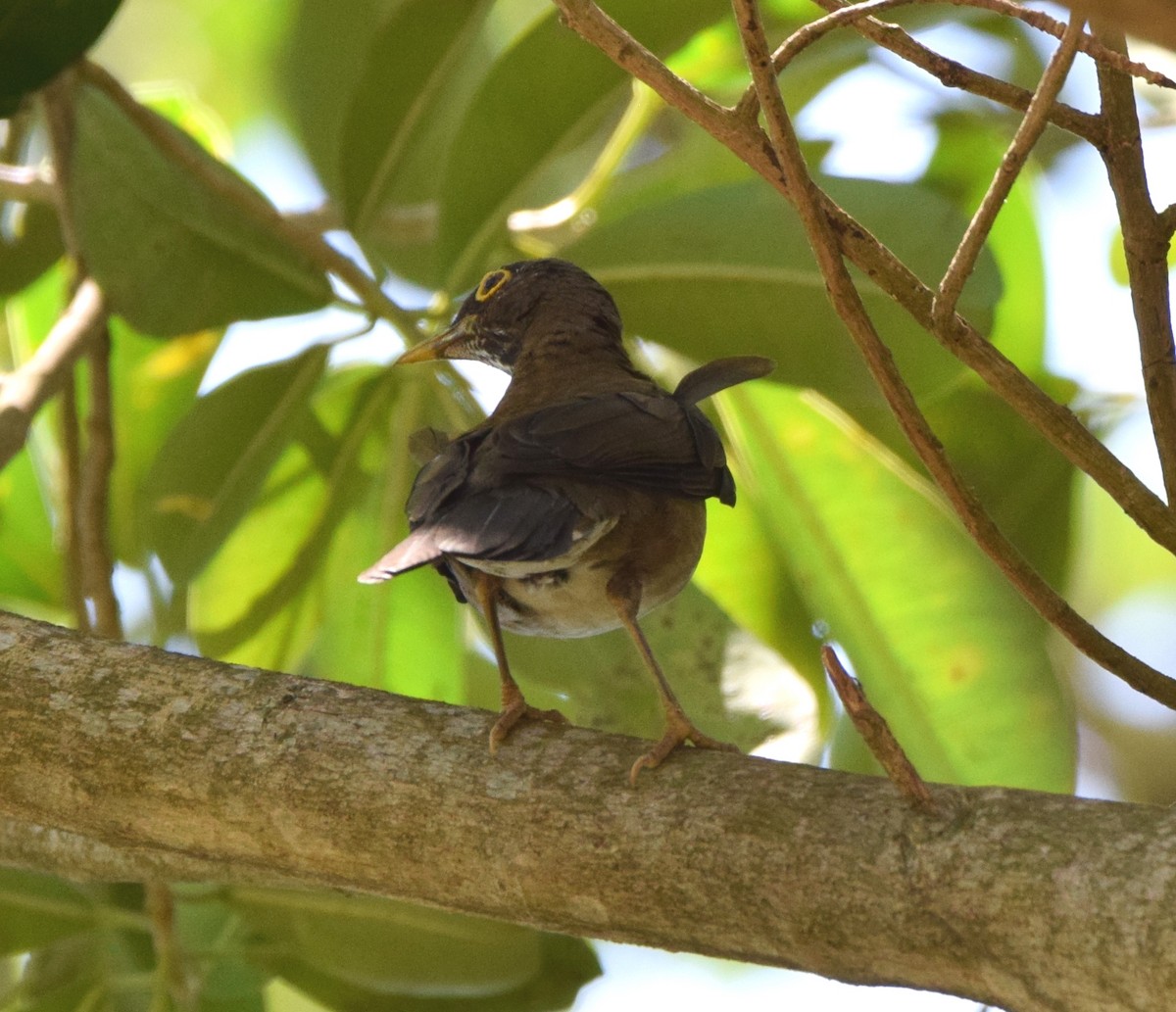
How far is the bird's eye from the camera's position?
12.4 feet

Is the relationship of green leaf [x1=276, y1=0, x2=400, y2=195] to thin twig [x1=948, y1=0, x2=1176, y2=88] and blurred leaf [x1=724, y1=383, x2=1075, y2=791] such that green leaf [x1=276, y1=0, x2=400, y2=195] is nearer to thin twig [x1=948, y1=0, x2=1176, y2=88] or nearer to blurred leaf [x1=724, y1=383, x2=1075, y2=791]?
blurred leaf [x1=724, y1=383, x2=1075, y2=791]

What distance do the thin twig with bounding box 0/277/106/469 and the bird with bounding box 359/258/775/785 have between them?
2.76 ft

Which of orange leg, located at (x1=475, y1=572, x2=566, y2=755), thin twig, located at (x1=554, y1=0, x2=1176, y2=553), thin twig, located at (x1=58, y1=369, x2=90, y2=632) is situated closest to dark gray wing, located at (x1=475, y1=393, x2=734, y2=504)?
orange leg, located at (x1=475, y1=572, x2=566, y2=755)

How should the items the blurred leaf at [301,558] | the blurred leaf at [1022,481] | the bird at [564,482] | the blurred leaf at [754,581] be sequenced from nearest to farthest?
the bird at [564,482] < the blurred leaf at [1022,481] < the blurred leaf at [301,558] < the blurred leaf at [754,581]

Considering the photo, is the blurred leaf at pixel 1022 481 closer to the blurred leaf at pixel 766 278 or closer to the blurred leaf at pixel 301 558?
the blurred leaf at pixel 766 278

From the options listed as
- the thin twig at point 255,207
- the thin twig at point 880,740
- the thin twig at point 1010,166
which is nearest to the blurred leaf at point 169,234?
the thin twig at point 255,207

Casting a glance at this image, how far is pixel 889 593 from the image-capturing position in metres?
3.95

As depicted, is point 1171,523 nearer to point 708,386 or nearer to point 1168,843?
point 1168,843

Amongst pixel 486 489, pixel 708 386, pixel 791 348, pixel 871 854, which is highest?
pixel 791 348

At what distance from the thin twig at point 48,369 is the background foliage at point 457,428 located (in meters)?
0.18

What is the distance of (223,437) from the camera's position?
4.07 meters

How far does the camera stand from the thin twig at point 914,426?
2.19 meters

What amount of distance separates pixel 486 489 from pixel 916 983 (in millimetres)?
1211

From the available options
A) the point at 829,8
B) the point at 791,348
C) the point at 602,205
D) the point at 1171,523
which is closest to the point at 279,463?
the point at 602,205
